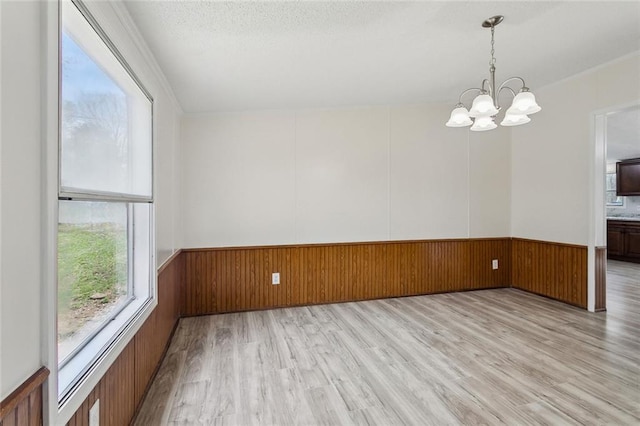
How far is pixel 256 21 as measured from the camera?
1.92 m

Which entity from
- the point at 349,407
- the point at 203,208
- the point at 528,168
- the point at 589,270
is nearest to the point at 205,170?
the point at 203,208

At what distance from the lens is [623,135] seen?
516cm

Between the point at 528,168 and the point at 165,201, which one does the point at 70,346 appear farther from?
the point at 528,168

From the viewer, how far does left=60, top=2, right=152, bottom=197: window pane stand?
1.19m

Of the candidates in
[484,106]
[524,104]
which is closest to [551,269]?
[524,104]

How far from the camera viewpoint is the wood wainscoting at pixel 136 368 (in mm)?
1362

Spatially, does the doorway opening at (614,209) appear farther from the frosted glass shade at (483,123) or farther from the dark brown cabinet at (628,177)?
the frosted glass shade at (483,123)

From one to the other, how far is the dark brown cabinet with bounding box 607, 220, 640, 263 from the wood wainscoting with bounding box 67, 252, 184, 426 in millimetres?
8076

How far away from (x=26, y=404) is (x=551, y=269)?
462 centimetres

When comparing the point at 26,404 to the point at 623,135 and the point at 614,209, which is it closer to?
the point at 623,135

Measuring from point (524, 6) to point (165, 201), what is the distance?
2.92 meters

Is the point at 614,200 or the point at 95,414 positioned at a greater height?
the point at 614,200

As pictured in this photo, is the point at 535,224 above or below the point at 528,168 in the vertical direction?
below

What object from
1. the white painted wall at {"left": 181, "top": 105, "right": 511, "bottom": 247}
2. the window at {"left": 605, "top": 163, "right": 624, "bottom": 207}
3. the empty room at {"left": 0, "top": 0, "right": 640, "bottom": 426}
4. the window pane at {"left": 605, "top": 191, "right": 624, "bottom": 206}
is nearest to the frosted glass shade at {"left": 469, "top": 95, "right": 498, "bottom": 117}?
the empty room at {"left": 0, "top": 0, "right": 640, "bottom": 426}
